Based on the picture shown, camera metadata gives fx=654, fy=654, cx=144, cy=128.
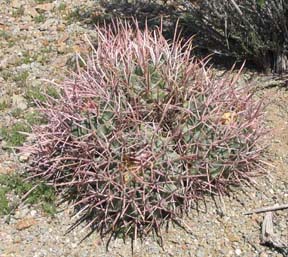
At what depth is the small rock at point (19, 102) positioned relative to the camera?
5383 millimetres

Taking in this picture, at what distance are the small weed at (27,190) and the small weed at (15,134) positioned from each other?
1.47ft

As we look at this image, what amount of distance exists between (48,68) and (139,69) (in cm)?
217

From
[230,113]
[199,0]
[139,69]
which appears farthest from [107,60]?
[199,0]

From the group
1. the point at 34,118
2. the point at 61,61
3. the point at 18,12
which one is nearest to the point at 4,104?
the point at 34,118

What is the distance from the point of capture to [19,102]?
5438 mm

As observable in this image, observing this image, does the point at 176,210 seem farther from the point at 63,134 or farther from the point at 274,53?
the point at 274,53

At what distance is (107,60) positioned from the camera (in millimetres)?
4039

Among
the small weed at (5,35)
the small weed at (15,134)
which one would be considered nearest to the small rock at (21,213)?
the small weed at (15,134)

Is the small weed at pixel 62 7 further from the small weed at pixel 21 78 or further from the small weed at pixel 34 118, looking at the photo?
the small weed at pixel 34 118

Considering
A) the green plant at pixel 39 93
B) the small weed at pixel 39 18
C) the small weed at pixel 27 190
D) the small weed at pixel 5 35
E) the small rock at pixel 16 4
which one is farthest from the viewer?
the small rock at pixel 16 4

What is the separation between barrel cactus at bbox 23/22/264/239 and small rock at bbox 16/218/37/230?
0.30m

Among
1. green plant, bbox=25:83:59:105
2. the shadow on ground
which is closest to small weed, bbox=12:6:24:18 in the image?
the shadow on ground

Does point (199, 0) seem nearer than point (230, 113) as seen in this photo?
No

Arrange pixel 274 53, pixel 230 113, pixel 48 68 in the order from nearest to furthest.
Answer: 1. pixel 230 113
2. pixel 274 53
3. pixel 48 68
